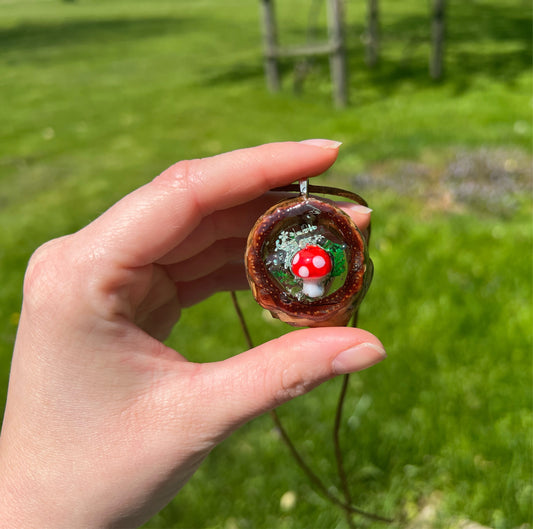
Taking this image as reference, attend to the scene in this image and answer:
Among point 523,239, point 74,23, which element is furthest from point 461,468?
point 74,23

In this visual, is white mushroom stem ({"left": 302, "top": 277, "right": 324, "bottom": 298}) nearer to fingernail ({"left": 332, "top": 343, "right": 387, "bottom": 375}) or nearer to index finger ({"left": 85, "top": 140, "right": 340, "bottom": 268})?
fingernail ({"left": 332, "top": 343, "right": 387, "bottom": 375})

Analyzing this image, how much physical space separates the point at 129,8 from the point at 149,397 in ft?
98.7

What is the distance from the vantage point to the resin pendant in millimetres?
1974

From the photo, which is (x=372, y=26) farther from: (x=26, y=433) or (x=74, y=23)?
(x=74, y=23)

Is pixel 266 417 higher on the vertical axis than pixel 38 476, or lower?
lower

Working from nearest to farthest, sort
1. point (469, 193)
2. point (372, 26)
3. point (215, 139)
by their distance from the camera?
point (469, 193) → point (215, 139) → point (372, 26)

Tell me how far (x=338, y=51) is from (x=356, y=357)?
24.9 feet

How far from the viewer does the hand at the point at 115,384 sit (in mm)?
1849

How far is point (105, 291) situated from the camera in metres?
1.98

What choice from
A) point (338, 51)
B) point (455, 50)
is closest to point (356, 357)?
point (338, 51)

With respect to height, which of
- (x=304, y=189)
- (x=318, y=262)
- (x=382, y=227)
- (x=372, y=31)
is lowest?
(x=382, y=227)

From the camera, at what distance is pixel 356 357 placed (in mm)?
1791

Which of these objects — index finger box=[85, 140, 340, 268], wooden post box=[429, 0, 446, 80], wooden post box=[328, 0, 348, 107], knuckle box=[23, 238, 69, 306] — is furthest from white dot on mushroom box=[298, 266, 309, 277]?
wooden post box=[429, 0, 446, 80]

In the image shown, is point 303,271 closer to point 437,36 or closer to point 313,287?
point 313,287
